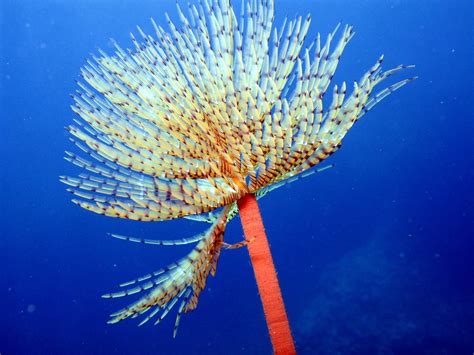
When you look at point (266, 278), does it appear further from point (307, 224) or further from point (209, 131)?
point (307, 224)

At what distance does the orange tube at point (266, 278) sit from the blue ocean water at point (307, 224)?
36.2ft

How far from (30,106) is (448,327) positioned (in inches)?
1043

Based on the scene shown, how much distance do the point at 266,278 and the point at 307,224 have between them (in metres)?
29.7

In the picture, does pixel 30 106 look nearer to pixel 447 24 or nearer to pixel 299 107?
pixel 299 107

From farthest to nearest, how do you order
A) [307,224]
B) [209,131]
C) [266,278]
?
[307,224] → [266,278] → [209,131]

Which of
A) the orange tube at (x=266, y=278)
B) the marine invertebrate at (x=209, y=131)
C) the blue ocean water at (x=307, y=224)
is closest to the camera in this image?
the marine invertebrate at (x=209, y=131)

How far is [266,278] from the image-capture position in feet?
7.51

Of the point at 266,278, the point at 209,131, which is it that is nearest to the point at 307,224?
the point at 266,278

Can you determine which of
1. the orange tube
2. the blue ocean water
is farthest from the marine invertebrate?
the blue ocean water

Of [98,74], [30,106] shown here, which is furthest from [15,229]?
[98,74]

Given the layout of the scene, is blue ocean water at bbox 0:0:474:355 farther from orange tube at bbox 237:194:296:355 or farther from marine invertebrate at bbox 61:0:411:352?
marine invertebrate at bbox 61:0:411:352

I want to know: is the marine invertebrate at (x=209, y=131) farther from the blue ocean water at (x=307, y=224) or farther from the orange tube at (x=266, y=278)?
the blue ocean water at (x=307, y=224)

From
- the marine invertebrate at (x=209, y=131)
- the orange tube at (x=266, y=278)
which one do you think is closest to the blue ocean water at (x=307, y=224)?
the orange tube at (x=266, y=278)

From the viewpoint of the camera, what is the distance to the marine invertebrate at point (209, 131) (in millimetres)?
2057
